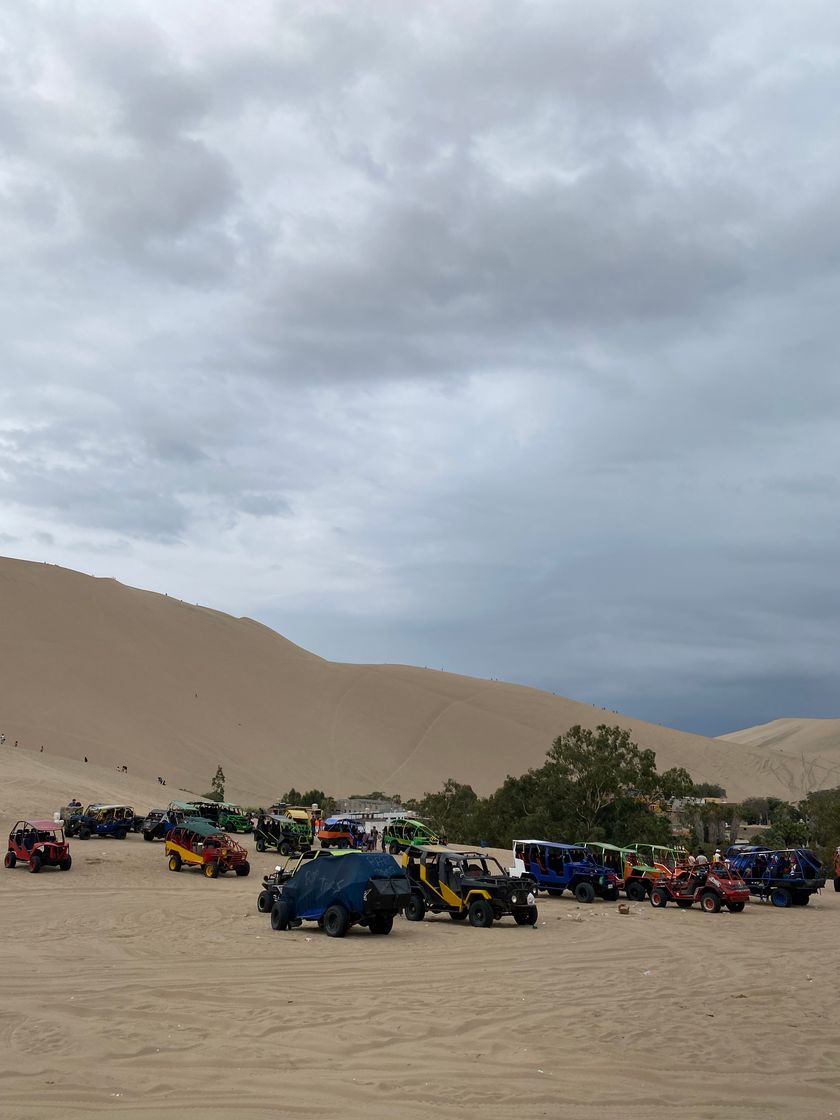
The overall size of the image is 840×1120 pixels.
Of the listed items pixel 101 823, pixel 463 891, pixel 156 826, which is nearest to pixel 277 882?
pixel 463 891

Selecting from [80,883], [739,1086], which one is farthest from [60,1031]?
[80,883]

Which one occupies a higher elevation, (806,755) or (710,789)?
(806,755)

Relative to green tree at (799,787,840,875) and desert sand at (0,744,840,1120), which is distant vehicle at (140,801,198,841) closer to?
desert sand at (0,744,840,1120)

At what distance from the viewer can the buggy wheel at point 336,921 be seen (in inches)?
663

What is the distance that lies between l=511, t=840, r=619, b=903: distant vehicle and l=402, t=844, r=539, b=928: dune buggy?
4.61m

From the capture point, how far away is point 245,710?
89.5m

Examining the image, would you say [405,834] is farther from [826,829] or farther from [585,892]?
[826,829]

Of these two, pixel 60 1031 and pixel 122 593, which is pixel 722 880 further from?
pixel 122 593

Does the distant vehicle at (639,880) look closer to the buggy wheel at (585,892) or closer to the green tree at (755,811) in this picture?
the buggy wheel at (585,892)

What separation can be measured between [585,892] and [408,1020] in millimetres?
15205

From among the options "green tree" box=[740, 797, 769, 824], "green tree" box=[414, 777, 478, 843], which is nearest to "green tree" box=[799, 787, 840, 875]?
"green tree" box=[414, 777, 478, 843]

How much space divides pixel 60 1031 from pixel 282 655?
99709 millimetres

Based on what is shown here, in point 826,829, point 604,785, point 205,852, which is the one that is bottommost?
point 205,852

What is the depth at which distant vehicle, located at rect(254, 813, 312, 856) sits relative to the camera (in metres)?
34.6
